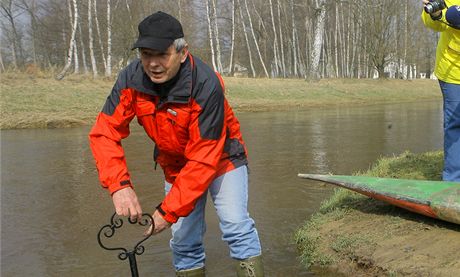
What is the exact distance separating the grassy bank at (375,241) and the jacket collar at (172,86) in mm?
1775

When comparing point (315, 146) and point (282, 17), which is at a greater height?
point (282, 17)

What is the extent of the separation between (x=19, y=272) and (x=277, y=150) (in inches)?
251

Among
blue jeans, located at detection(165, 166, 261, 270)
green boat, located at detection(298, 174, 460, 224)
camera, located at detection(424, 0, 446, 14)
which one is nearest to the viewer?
blue jeans, located at detection(165, 166, 261, 270)

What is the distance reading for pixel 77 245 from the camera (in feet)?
15.1

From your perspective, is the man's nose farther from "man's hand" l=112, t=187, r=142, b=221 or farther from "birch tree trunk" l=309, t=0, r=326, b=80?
"birch tree trunk" l=309, t=0, r=326, b=80

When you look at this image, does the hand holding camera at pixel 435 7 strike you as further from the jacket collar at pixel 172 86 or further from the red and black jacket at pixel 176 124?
the jacket collar at pixel 172 86

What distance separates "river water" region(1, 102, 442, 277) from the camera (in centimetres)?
420

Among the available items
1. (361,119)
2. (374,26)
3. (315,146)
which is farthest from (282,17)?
(315,146)

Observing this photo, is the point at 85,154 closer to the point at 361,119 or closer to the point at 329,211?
the point at 329,211

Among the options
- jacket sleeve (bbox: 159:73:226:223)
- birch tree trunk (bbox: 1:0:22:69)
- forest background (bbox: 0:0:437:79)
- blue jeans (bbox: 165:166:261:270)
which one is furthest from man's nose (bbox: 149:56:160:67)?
birch tree trunk (bbox: 1:0:22:69)

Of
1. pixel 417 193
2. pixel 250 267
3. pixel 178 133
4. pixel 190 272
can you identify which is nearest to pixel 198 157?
pixel 178 133

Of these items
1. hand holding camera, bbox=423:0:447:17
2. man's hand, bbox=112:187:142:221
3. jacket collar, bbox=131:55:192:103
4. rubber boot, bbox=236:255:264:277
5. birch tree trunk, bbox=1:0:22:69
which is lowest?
rubber boot, bbox=236:255:264:277

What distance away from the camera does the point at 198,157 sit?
291 centimetres

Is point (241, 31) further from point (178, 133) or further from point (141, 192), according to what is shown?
point (178, 133)
